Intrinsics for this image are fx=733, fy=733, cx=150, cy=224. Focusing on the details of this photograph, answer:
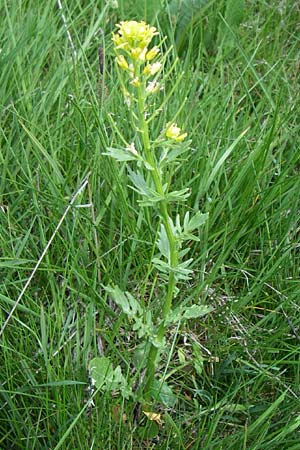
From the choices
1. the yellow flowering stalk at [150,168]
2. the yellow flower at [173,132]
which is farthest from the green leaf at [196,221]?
the yellow flower at [173,132]

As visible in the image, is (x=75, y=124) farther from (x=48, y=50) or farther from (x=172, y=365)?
(x=172, y=365)

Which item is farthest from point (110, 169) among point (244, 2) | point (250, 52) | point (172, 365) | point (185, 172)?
point (244, 2)

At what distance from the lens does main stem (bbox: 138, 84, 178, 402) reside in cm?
136

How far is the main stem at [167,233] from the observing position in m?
1.36

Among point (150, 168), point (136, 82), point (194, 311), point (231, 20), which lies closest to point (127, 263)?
point (194, 311)

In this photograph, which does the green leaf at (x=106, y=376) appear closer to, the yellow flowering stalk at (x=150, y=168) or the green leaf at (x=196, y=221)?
the yellow flowering stalk at (x=150, y=168)

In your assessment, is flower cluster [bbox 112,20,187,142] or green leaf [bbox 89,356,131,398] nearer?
flower cluster [bbox 112,20,187,142]

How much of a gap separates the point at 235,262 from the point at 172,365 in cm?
35

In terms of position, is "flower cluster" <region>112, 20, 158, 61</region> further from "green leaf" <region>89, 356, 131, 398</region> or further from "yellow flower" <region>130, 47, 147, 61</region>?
"green leaf" <region>89, 356, 131, 398</region>

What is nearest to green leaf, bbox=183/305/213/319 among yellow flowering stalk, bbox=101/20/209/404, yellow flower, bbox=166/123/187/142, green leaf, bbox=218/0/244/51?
yellow flowering stalk, bbox=101/20/209/404

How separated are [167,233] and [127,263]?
0.37 m

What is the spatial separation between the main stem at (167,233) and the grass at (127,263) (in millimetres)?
42

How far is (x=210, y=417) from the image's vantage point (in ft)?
5.04

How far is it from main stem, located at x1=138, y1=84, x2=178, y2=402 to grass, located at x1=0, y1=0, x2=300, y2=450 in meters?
0.04
